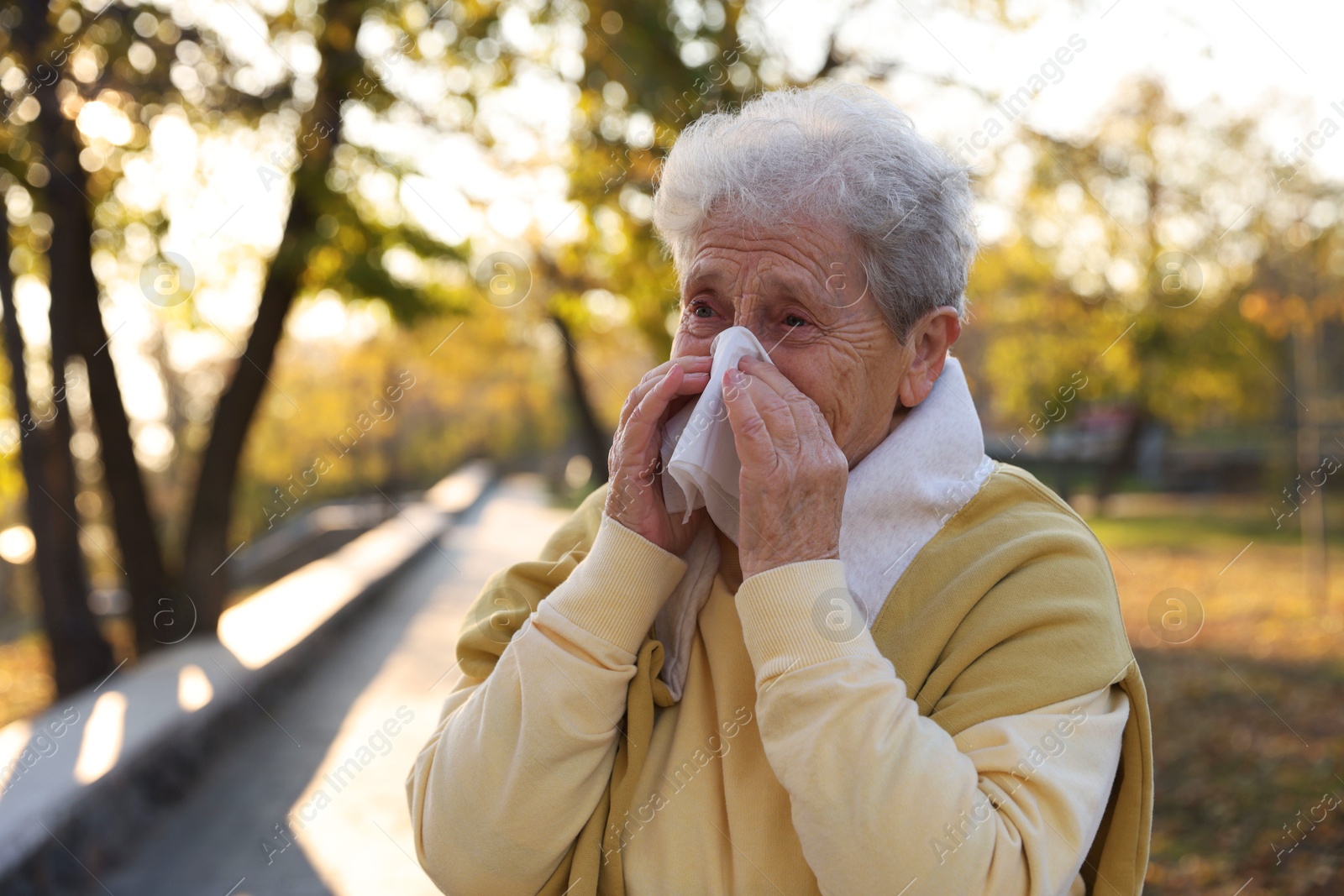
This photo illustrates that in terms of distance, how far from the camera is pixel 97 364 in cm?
682

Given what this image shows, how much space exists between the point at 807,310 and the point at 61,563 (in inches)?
278

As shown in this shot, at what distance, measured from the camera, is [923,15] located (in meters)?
6.58

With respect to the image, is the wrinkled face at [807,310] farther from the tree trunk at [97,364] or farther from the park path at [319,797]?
the tree trunk at [97,364]

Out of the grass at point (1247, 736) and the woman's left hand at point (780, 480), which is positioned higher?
the woman's left hand at point (780, 480)

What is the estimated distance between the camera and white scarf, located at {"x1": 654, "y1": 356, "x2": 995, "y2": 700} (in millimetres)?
1703

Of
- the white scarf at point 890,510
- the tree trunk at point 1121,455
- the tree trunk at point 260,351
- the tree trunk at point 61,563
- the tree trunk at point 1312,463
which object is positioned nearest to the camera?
the white scarf at point 890,510

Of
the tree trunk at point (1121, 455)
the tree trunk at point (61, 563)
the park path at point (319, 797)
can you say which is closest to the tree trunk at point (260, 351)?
the tree trunk at point (61, 563)

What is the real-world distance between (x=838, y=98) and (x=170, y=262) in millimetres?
6022

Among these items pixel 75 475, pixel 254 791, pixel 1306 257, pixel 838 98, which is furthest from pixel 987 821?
pixel 1306 257

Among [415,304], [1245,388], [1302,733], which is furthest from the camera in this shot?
[1245,388]

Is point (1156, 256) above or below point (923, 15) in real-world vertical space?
below

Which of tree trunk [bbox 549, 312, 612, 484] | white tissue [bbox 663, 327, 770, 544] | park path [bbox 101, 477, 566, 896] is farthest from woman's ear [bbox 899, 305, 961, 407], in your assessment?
tree trunk [bbox 549, 312, 612, 484]

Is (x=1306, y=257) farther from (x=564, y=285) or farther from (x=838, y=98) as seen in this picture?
(x=838, y=98)

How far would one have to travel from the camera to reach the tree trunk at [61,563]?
22.6ft
